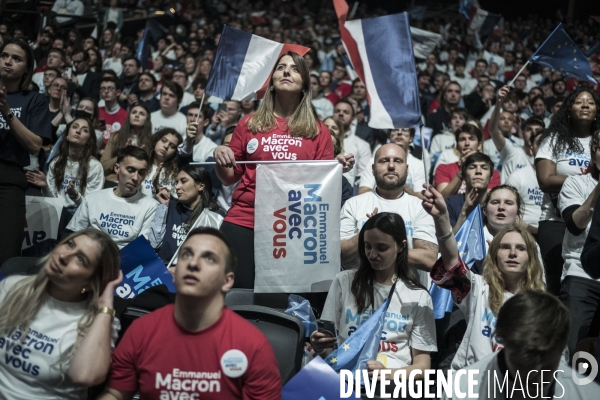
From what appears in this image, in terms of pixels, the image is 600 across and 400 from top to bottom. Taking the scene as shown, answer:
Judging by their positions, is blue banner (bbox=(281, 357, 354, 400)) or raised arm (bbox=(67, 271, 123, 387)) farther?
blue banner (bbox=(281, 357, 354, 400))

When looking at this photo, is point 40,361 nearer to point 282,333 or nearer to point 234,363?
point 234,363

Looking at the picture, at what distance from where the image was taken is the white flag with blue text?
4328 mm

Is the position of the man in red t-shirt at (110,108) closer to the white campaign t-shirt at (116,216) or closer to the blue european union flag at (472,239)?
the white campaign t-shirt at (116,216)

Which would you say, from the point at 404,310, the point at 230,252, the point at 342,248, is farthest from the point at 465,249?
the point at 230,252

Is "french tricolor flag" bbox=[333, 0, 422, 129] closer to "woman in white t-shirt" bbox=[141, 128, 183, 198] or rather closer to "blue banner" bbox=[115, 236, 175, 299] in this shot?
"blue banner" bbox=[115, 236, 175, 299]

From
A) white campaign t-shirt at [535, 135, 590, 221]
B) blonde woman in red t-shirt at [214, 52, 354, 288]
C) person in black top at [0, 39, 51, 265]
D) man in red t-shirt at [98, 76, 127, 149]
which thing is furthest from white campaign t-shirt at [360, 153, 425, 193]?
man in red t-shirt at [98, 76, 127, 149]

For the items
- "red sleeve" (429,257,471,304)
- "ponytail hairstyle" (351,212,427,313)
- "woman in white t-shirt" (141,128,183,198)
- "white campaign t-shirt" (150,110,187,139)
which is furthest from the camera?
"white campaign t-shirt" (150,110,187,139)

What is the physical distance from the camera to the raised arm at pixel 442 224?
3.71m

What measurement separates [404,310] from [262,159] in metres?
1.23

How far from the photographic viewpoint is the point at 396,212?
200 inches

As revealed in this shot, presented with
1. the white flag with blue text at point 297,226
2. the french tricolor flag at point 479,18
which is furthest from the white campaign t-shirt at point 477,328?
the french tricolor flag at point 479,18

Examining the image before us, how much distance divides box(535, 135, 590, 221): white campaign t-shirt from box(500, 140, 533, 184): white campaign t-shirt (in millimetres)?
1409

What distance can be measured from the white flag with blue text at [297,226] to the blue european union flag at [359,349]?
600mm

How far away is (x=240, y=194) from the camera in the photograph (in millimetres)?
4504
